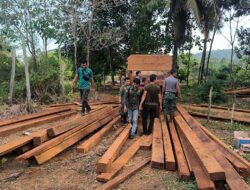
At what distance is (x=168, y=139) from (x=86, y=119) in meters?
2.56

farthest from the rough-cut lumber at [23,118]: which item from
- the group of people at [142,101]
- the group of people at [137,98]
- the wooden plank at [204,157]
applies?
the wooden plank at [204,157]

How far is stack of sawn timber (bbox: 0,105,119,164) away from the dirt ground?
251 millimetres

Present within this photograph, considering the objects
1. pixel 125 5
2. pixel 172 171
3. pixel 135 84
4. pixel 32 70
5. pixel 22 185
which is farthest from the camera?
pixel 125 5

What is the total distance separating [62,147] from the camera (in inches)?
268

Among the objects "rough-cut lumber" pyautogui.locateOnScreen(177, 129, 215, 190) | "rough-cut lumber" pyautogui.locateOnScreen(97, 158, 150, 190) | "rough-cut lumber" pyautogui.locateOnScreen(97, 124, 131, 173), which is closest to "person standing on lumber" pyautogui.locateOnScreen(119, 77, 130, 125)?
"rough-cut lumber" pyautogui.locateOnScreen(97, 124, 131, 173)

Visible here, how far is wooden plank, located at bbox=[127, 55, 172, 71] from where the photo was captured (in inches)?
497

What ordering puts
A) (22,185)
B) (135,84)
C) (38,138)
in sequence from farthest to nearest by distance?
(135,84), (38,138), (22,185)

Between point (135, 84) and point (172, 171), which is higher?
point (135, 84)

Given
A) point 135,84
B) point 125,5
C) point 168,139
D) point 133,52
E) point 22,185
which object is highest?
point 125,5

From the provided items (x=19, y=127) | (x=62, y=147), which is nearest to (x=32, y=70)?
(x=19, y=127)

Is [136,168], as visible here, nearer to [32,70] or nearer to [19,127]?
[19,127]

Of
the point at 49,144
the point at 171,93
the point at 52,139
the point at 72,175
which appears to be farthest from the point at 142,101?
the point at 72,175

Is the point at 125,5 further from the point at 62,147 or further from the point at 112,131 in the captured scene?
the point at 62,147

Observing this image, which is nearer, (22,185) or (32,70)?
(22,185)
